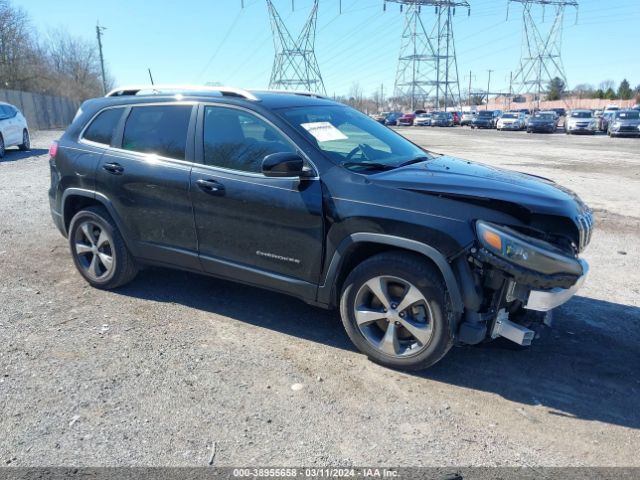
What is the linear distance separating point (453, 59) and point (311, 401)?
79.7 m

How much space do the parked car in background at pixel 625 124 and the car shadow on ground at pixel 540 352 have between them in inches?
1320

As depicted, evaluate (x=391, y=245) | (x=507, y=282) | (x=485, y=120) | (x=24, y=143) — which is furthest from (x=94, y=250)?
(x=485, y=120)

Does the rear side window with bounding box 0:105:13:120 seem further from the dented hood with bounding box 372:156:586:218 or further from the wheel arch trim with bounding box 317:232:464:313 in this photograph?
the dented hood with bounding box 372:156:586:218

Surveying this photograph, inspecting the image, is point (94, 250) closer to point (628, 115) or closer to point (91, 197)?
point (91, 197)

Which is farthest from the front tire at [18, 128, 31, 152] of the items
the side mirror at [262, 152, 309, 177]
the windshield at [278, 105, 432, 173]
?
the side mirror at [262, 152, 309, 177]

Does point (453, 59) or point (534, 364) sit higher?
point (453, 59)

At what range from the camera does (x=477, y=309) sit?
339 centimetres

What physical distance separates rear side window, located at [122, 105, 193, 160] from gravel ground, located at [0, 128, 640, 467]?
1384 mm

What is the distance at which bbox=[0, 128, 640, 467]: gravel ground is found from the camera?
289cm

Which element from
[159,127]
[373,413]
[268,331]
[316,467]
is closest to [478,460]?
[373,413]

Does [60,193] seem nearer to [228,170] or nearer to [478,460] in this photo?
[228,170]

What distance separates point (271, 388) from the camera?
3.48m

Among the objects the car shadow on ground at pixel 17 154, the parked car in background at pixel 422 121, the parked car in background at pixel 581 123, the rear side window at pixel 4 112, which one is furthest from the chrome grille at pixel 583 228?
the parked car in background at pixel 422 121

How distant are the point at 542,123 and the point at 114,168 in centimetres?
4049
